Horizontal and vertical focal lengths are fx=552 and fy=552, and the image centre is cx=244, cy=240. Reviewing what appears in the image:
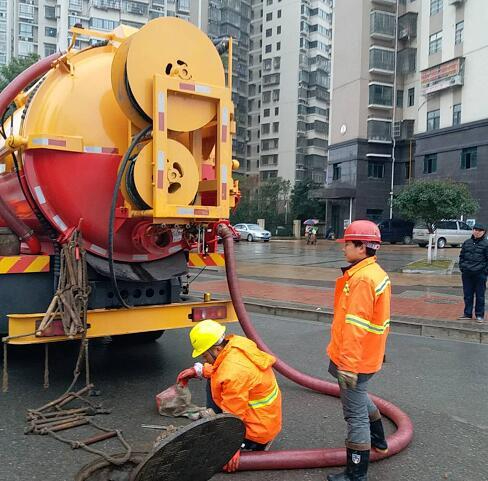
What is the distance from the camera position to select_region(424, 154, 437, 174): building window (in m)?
41.0

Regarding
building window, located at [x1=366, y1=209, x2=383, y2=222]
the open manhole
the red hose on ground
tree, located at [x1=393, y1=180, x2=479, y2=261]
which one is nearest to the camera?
the open manhole

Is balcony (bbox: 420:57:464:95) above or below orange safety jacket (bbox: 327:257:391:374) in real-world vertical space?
above

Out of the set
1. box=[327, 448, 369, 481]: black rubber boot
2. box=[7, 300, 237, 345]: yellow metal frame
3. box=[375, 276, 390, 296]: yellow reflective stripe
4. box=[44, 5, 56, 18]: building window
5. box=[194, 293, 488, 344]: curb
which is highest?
box=[44, 5, 56, 18]: building window

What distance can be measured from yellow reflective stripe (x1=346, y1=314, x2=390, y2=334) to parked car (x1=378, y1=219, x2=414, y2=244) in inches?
1401

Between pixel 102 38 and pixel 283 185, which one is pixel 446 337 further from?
pixel 283 185

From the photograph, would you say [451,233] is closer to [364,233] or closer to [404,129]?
[404,129]

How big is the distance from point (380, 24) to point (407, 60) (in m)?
3.80

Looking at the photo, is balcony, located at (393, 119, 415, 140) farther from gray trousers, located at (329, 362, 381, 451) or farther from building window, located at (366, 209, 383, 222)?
gray trousers, located at (329, 362, 381, 451)

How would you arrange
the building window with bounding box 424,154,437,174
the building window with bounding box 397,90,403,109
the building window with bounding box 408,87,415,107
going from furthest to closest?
1. the building window with bounding box 397,90,403,109
2. the building window with bounding box 408,87,415,107
3. the building window with bounding box 424,154,437,174

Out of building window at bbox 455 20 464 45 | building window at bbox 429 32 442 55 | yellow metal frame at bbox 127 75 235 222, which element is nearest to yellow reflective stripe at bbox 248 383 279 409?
yellow metal frame at bbox 127 75 235 222

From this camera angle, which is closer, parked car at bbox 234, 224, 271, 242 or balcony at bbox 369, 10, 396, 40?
parked car at bbox 234, 224, 271, 242

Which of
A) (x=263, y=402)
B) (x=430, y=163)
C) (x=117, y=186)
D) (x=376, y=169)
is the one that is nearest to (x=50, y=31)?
(x=376, y=169)

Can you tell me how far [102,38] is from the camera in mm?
5367

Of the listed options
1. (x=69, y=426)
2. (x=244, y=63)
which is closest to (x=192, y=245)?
(x=69, y=426)
